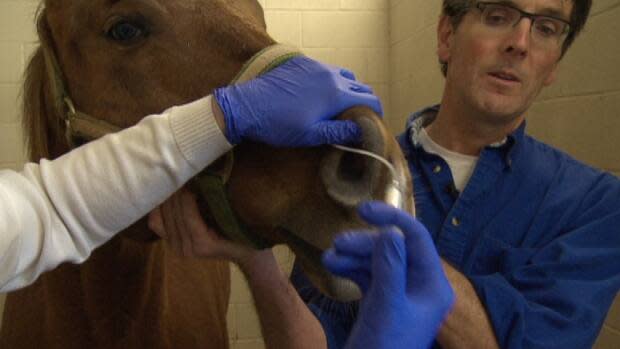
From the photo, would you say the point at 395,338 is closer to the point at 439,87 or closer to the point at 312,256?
the point at 312,256

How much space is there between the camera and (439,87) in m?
2.64

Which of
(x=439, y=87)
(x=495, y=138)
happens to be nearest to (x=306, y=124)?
(x=495, y=138)

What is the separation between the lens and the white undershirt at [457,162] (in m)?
1.28

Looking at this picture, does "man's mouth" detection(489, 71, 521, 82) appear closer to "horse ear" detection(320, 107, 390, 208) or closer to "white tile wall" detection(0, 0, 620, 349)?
"horse ear" detection(320, 107, 390, 208)

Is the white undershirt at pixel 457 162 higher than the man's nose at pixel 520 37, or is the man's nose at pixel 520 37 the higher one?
the man's nose at pixel 520 37

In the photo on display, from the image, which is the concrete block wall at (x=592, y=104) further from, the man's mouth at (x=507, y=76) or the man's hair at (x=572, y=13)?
the man's mouth at (x=507, y=76)

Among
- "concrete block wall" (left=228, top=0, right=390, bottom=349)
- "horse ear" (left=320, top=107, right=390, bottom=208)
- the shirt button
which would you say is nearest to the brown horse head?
"horse ear" (left=320, top=107, right=390, bottom=208)

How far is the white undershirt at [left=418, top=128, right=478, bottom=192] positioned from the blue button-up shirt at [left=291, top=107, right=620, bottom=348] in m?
0.04

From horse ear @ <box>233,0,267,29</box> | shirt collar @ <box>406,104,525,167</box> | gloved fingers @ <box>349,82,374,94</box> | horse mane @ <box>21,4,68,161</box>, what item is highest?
horse ear @ <box>233,0,267,29</box>

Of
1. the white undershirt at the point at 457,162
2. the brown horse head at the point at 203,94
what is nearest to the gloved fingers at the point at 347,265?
the brown horse head at the point at 203,94

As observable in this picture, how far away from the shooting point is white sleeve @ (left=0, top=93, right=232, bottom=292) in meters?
0.58

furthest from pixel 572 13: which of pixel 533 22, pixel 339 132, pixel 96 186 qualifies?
pixel 96 186

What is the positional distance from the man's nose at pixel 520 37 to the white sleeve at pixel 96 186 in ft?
2.96

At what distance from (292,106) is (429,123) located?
0.93m
